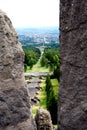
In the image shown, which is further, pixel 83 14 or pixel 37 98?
pixel 37 98

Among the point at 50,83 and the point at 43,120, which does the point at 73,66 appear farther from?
the point at 50,83

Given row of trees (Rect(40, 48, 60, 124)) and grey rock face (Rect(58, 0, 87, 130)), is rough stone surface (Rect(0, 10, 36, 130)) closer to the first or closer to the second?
grey rock face (Rect(58, 0, 87, 130))

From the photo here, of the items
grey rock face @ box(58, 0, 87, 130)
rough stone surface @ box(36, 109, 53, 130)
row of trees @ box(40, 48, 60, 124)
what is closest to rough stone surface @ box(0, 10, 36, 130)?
grey rock face @ box(58, 0, 87, 130)

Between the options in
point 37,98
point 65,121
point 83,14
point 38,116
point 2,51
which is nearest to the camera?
point 83,14

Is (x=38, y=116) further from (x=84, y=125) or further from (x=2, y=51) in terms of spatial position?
(x=84, y=125)

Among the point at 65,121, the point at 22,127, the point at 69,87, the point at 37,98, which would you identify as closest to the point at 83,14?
the point at 69,87
